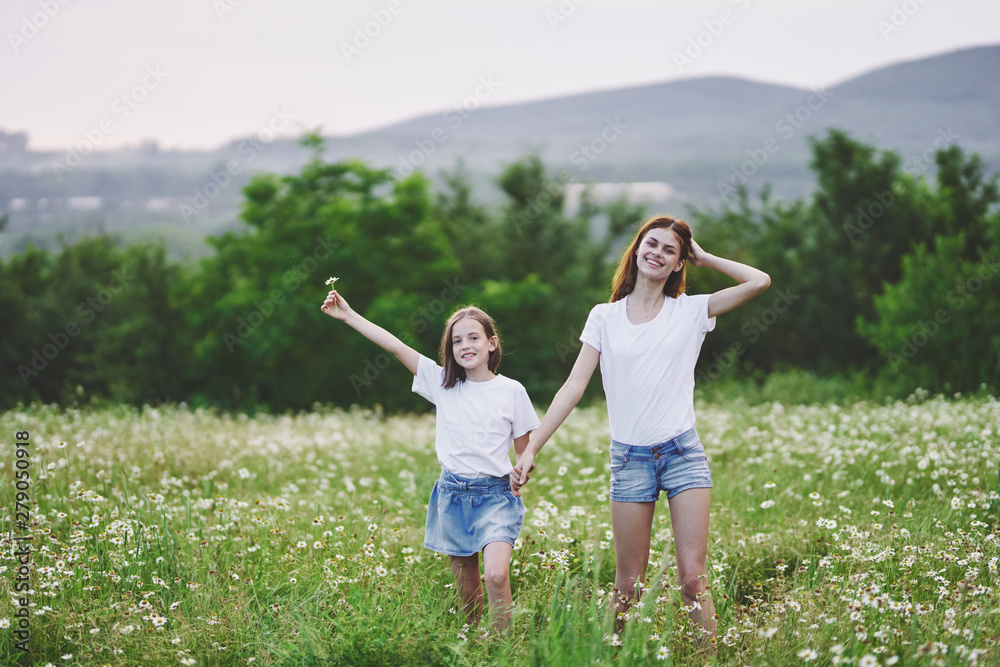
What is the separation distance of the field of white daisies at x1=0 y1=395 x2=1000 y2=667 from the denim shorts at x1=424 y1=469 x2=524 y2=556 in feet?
0.95

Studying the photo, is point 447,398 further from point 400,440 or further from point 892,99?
point 892,99

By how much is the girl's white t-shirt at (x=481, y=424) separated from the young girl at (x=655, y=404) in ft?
0.48

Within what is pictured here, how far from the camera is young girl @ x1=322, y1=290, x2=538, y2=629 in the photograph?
11.9ft

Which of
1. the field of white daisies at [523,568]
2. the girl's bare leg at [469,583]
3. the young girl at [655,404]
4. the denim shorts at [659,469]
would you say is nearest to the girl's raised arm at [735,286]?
the young girl at [655,404]

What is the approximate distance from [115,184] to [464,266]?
12180cm

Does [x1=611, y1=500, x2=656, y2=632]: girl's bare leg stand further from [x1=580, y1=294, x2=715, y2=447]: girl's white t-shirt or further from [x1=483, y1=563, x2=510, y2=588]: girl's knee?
[x1=483, y1=563, x2=510, y2=588]: girl's knee

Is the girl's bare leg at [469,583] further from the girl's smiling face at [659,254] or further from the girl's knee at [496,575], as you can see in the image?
the girl's smiling face at [659,254]

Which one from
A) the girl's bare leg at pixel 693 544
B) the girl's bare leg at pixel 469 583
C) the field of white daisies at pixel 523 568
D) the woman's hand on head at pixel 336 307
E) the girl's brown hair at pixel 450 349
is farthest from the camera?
the woman's hand on head at pixel 336 307

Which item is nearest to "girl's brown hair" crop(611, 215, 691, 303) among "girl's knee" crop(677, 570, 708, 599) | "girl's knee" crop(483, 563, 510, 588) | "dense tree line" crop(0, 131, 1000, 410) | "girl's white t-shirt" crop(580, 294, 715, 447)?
"girl's white t-shirt" crop(580, 294, 715, 447)

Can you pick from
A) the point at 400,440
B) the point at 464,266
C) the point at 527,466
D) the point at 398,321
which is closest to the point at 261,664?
the point at 527,466

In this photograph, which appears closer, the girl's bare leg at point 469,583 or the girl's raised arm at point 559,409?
the girl's raised arm at point 559,409

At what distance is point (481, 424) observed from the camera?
3680mm

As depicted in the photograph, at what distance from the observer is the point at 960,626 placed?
10.6 ft

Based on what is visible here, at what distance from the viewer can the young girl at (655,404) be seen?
3.43 m
